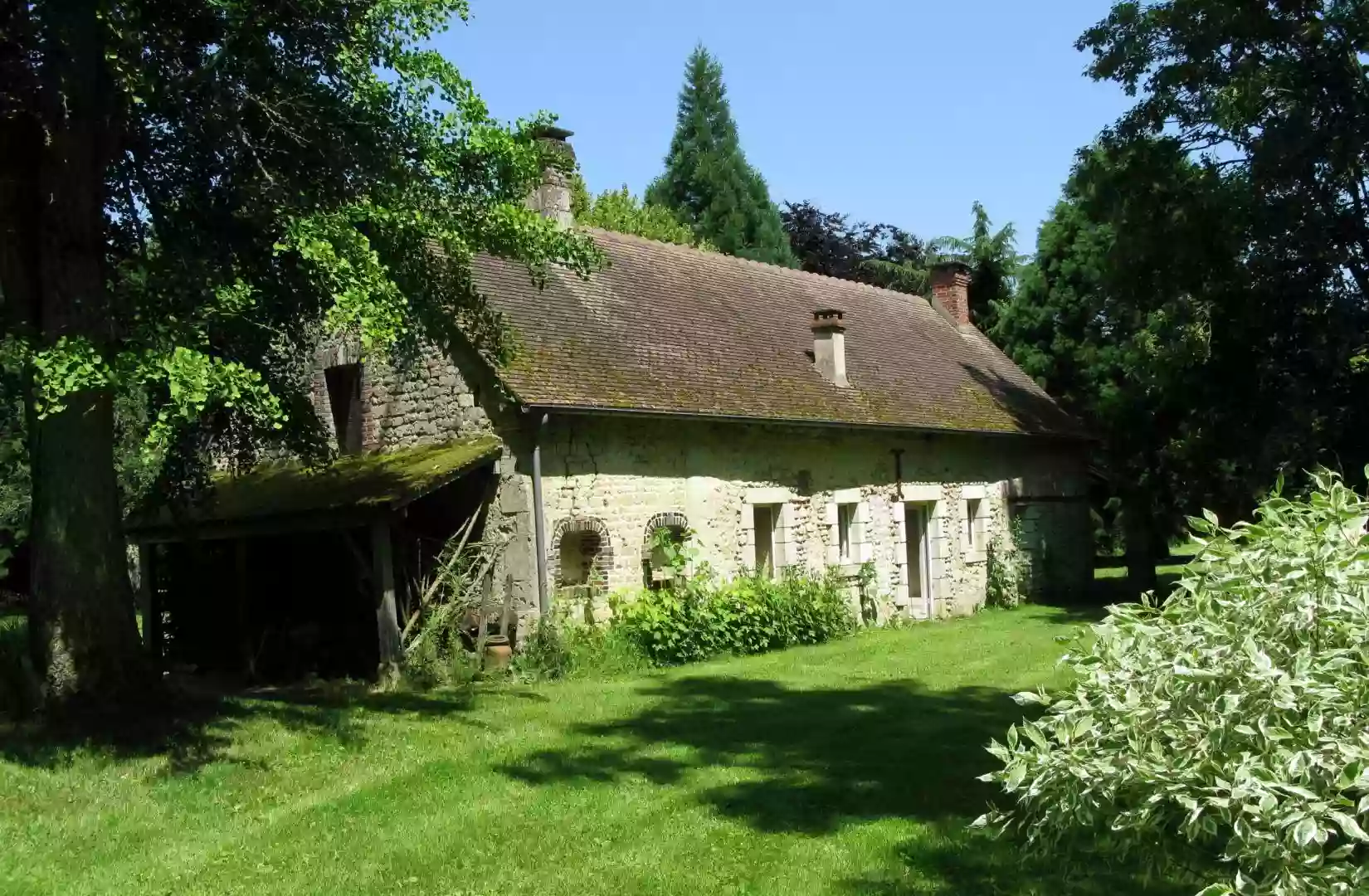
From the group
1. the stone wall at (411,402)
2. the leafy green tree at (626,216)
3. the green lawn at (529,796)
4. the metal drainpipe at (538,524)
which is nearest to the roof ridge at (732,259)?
the stone wall at (411,402)

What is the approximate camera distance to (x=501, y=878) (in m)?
6.01

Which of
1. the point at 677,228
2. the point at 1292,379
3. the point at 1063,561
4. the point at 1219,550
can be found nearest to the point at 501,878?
the point at 1219,550

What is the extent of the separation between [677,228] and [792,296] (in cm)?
1627

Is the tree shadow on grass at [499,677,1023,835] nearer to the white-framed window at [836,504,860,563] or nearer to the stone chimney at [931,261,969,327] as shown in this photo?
the white-framed window at [836,504,860,563]

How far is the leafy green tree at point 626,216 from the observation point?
33562 millimetres

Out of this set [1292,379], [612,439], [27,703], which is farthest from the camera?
[1292,379]

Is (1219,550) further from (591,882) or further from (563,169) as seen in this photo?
(563,169)

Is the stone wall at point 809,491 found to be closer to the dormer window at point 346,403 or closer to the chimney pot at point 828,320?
the chimney pot at point 828,320

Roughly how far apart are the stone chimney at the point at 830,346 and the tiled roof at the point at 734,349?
206mm

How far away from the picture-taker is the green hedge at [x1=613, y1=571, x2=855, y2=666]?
43.5 feet

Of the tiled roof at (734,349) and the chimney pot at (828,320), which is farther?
the chimney pot at (828,320)

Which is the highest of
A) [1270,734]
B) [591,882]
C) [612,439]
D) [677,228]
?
[677,228]

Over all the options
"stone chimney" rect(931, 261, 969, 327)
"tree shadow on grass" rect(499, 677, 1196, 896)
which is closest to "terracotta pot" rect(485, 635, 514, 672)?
"tree shadow on grass" rect(499, 677, 1196, 896)

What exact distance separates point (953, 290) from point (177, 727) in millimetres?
18788
